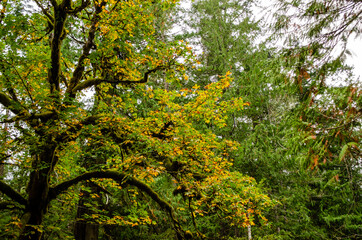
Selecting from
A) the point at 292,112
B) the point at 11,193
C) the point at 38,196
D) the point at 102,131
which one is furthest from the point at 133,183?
the point at 292,112

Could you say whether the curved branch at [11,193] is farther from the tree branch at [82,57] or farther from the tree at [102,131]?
the tree branch at [82,57]

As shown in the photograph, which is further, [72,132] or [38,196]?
[38,196]

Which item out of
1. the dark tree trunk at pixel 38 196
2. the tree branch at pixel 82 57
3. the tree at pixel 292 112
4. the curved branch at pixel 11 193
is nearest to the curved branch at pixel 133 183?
the dark tree trunk at pixel 38 196

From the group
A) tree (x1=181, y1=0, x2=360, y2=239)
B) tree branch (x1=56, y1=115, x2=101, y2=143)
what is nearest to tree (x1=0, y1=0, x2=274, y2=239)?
tree branch (x1=56, y1=115, x2=101, y2=143)

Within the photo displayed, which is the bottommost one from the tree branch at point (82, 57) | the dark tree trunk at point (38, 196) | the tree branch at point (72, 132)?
the dark tree trunk at point (38, 196)

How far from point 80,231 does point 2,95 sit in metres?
5.09

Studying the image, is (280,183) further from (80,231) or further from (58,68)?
(58,68)

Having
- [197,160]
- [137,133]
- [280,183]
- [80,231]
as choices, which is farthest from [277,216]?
[137,133]

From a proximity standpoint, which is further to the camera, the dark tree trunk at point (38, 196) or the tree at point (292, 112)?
the dark tree trunk at point (38, 196)

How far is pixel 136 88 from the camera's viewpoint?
5.63 m

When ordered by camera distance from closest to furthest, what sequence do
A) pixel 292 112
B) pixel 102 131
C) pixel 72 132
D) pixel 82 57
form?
1. pixel 292 112
2. pixel 72 132
3. pixel 102 131
4. pixel 82 57

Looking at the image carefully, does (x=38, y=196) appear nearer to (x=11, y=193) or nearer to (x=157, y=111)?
(x=11, y=193)

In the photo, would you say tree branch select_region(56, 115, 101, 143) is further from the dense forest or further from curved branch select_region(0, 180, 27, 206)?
curved branch select_region(0, 180, 27, 206)

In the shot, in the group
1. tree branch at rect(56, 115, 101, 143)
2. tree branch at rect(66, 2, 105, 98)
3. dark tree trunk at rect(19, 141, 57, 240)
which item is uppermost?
tree branch at rect(66, 2, 105, 98)
